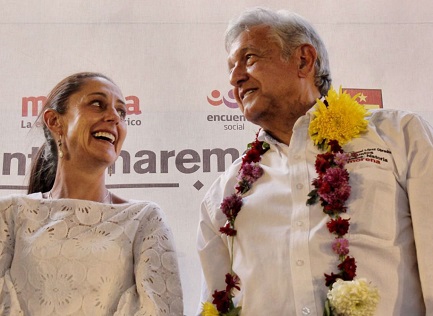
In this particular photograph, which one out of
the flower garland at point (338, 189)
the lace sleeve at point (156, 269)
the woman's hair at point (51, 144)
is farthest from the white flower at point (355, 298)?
the woman's hair at point (51, 144)

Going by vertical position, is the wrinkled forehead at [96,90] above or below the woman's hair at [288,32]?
below

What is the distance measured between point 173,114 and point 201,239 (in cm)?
104

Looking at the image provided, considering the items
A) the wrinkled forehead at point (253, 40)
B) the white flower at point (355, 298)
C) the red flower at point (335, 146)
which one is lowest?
the white flower at point (355, 298)

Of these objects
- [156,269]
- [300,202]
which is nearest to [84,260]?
[156,269]

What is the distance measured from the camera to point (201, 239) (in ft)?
8.52

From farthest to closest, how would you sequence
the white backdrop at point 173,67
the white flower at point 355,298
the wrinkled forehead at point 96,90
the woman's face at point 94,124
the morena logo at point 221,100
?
the morena logo at point 221,100 < the white backdrop at point 173,67 < the wrinkled forehead at point 96,90 < the woman's face at point 94,124 < the white flower at point 355,298

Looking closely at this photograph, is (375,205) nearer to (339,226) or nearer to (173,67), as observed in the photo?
(339,226)

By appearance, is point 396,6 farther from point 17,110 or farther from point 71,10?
point 17,110

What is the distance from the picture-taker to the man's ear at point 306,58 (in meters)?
2.70

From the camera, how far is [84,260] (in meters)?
2.60

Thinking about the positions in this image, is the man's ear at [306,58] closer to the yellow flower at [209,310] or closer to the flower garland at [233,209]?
the flower garland at [233,209]

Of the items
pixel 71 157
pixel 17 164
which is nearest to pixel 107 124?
pixel 71 157

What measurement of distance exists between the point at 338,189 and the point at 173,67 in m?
1.58

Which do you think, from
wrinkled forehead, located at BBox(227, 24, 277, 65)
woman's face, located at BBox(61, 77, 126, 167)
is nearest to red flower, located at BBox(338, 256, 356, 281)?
wrinkled forehead, located at BBox(227, 24, 277, 65)
